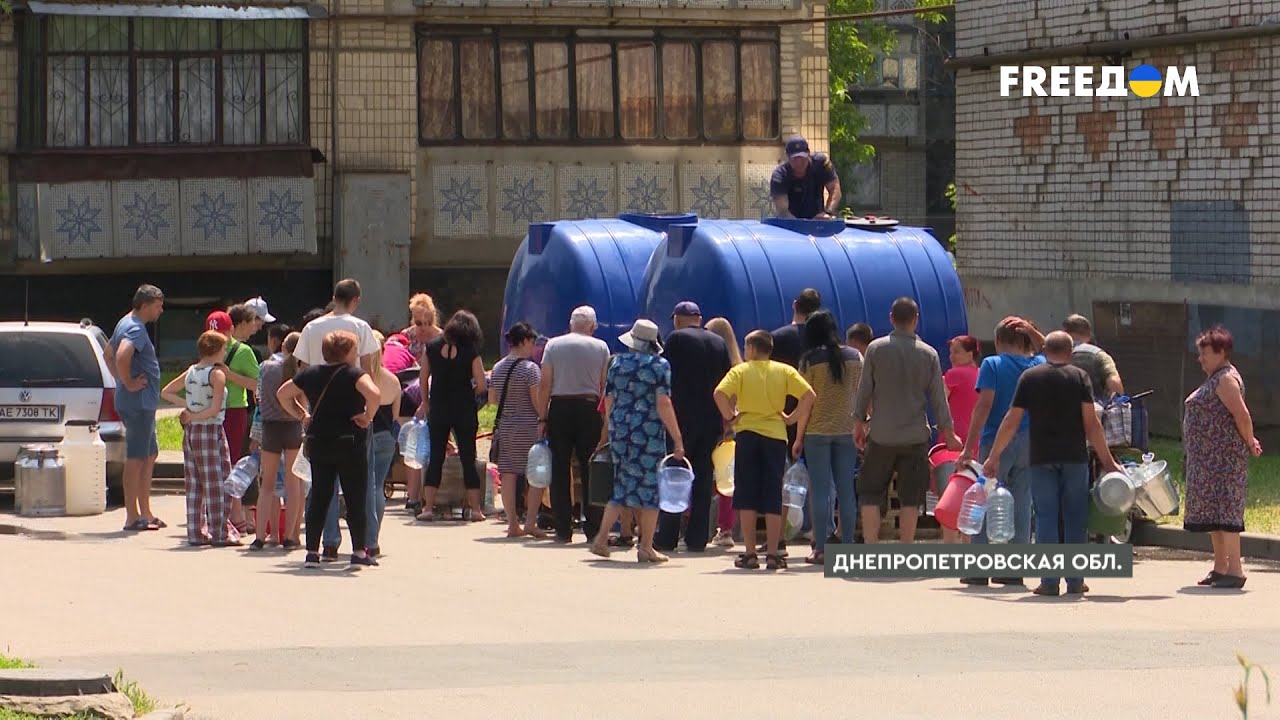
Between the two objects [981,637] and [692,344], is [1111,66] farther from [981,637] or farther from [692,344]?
[981,637]

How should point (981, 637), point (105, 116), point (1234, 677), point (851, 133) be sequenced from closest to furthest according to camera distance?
point (1234, 677), point (981, 637), point (105, 116), point (851, 133)

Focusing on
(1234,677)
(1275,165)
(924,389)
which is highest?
(1275,165)

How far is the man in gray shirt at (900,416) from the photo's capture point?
13.6m

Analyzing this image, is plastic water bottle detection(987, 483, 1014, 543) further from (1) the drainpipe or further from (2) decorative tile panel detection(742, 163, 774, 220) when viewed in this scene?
(2) decorative tile panel detection(742, 163, 774, 220)

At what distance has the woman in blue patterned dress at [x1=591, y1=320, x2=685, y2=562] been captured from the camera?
46.1ft

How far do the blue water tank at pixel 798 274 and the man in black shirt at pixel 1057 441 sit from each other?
12.5ft

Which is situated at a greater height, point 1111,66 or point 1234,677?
point 1111,66

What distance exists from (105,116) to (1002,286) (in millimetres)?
12477

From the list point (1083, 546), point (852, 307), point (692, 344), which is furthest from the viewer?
point (852, 307)

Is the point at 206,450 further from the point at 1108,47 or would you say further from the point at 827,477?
the point at 1108,47

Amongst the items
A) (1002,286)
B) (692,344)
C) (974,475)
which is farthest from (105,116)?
(974,475)

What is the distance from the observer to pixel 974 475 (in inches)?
515

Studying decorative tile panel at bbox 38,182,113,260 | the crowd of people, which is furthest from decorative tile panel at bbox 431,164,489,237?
the crowd of people

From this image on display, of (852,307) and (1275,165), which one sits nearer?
(852,307)
